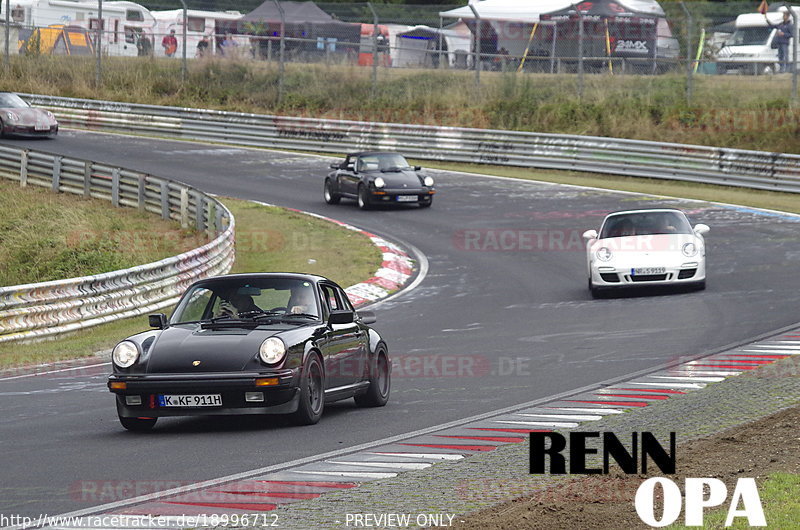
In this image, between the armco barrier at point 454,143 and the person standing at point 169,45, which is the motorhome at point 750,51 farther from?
the person standing at point 169,45

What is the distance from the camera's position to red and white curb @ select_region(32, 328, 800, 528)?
6.82 meters

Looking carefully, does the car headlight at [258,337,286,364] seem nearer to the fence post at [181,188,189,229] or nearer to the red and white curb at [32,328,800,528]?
the red and white curb at [32,328,800,528]

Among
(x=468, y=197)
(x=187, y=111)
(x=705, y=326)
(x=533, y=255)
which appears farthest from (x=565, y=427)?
(x=187, y=111)

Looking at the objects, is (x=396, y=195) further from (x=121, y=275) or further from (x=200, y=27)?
(x=200, y=27)

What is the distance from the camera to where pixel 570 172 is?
35125 mm

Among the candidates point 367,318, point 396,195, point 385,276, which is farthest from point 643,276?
point 396,195

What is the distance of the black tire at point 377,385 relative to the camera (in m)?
10.9

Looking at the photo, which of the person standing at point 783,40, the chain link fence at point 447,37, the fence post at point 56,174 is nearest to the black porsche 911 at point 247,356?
the fence post at point 56,174

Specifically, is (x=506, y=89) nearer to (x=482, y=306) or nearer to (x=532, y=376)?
(x=482, y=306)

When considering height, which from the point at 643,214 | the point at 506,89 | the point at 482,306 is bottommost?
the point at 482,306

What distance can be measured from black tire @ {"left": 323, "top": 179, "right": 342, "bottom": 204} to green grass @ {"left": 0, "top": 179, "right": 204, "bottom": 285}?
5.22 meters

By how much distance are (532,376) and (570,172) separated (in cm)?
2331

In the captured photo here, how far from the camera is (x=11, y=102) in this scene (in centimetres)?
3891

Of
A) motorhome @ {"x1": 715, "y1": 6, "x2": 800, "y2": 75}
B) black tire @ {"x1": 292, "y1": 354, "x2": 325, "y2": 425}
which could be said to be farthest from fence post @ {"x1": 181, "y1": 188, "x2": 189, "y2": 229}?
motorhome @ {"x1": 715, "y1": 6, "x2": 800, "y2": 75}
